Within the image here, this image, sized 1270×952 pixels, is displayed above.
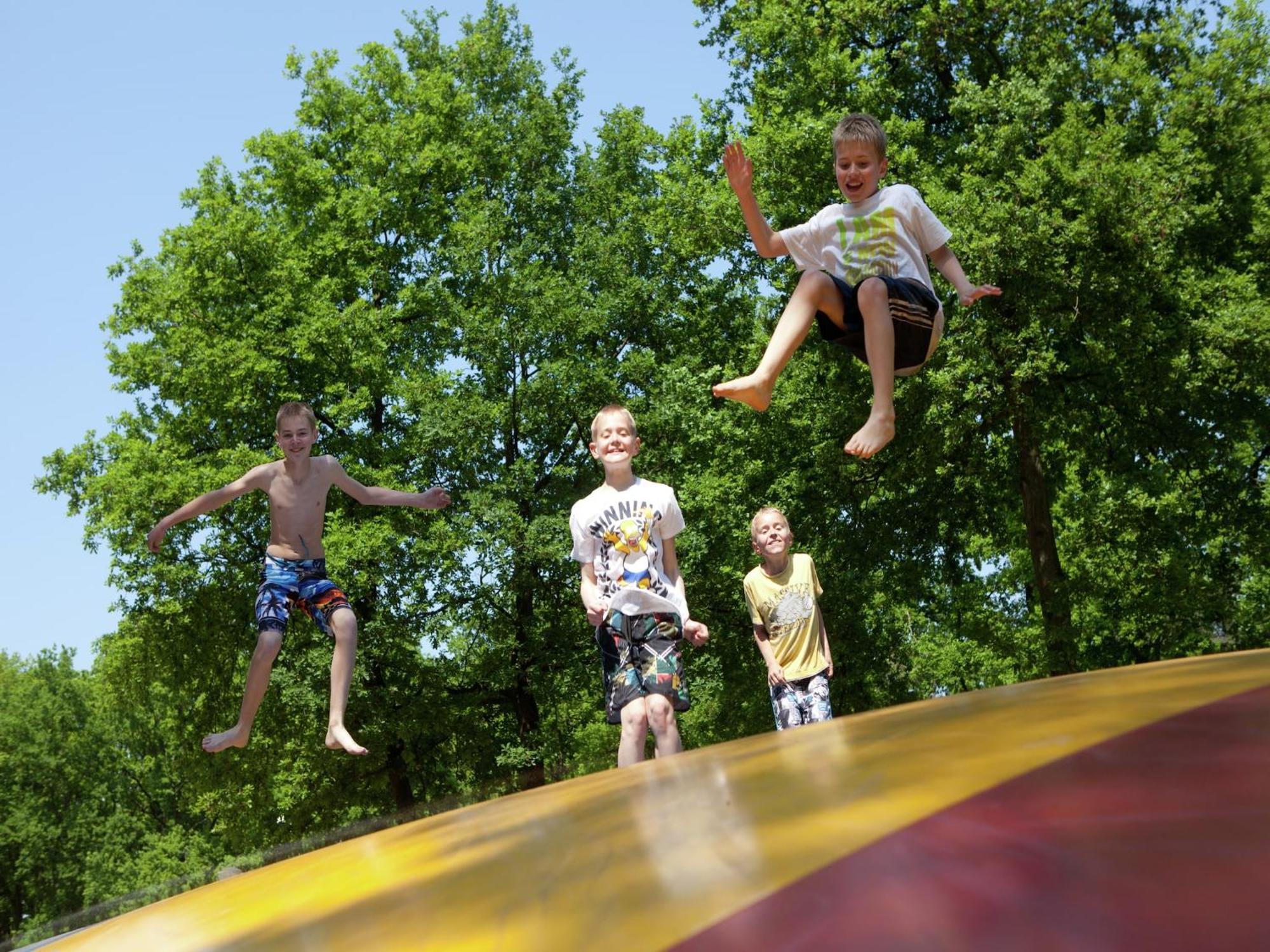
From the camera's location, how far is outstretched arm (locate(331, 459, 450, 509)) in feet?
20.0

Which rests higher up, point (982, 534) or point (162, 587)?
point (162, 587)

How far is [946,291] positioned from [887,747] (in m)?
15.1

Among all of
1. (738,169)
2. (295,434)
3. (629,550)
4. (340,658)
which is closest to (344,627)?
(340,658)

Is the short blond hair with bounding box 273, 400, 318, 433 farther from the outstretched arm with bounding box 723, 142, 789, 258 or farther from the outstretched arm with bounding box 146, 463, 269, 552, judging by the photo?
the outstretched arm with bounding box 723, 142, 789, 258

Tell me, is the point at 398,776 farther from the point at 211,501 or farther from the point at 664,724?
the point at 664,724

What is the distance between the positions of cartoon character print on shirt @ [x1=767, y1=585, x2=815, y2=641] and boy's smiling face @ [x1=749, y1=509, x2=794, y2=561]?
22 centimetres

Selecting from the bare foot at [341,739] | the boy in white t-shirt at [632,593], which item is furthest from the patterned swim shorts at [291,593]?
the boy in white t-shirt at [632,593]

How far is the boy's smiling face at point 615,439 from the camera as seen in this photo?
18.4 feet

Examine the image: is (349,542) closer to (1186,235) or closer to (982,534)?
(982,534)

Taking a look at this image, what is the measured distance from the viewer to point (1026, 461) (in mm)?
16891

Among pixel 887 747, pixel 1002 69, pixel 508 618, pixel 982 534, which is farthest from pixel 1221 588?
pixel 887 747

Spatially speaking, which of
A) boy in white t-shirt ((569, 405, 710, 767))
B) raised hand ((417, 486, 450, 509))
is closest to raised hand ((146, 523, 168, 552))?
raised hand ((417, 486, 450, 509))

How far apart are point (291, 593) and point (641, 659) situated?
A: 255 cm

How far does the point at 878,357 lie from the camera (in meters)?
4.57
